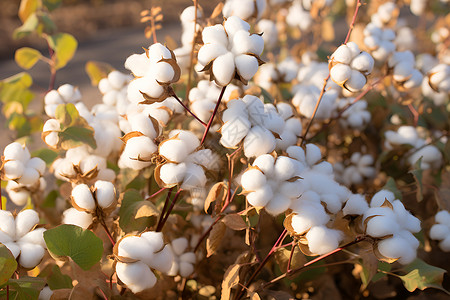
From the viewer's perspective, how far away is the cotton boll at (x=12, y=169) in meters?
0.42

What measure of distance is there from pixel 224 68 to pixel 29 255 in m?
0.22

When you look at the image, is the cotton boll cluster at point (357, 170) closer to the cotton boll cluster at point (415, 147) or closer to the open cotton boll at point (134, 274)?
the cotton boll cluster at point (415, 147)

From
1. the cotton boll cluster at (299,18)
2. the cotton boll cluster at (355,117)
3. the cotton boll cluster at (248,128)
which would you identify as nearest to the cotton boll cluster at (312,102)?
the cotton boll cluster at (355,117)

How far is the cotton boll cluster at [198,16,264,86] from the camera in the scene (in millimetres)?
330

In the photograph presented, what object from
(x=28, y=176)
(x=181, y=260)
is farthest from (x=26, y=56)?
(x=181, y=260)

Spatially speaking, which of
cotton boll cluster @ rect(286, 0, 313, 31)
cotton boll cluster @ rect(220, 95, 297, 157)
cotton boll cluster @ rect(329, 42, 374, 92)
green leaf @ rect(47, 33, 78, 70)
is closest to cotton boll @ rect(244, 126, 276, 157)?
cotton boll cluster @ rect(220, 95, 297, 157)

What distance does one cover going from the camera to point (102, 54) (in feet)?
7.43

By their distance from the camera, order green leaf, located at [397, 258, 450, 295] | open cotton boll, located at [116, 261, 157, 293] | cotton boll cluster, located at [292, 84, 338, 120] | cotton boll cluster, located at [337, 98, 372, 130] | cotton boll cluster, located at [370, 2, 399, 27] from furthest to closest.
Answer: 1. cotton boll cluster, located at [370, 2, 399, 27]
2. cotton boll cluster, located at [337, 98, 372, 130]
3. cotton boll cluster, located at [292, 84, 338, 120]
4. green leaf, located at [397, 258, 450, 295]
5. open cotton boll, located at [116, 261, 157, 293]

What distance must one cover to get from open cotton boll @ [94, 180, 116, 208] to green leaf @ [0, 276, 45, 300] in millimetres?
84

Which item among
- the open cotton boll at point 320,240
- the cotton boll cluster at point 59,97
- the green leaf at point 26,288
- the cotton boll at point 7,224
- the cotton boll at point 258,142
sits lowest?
the green leaf at point 26,288

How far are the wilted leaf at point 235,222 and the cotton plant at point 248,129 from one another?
6 centimetres

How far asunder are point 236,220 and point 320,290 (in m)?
0.23

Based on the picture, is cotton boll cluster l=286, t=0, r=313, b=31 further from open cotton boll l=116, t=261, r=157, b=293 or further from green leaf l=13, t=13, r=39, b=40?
open cotton boll l=116, t=261, r=157, b=293

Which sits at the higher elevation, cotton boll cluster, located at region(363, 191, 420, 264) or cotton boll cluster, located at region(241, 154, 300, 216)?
cotton boll cluster, located at region(241, 154, 300, 216)
